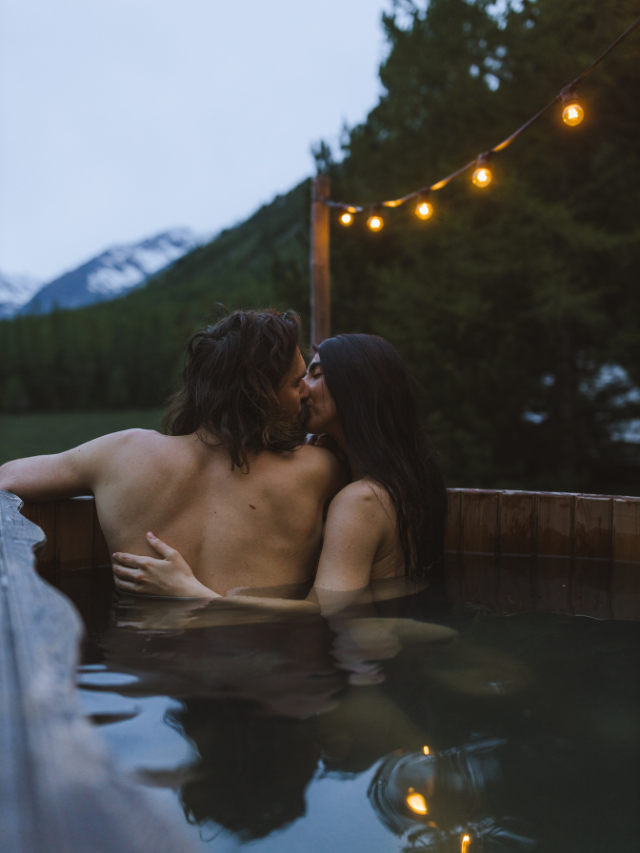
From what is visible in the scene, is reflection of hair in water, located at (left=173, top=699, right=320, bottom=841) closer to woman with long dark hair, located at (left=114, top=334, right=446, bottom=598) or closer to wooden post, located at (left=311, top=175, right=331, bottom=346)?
woman with long dark hair, located at (left=114, top=334, right=446, bottom=598)

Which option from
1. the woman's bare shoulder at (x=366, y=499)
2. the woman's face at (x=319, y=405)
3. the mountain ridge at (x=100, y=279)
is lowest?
the woman's bare shoulder at (x=366, y=499)

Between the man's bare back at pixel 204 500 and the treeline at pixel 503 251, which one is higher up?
the treeline at pixel 503 251

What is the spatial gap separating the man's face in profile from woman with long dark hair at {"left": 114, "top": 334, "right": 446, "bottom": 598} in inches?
2.5

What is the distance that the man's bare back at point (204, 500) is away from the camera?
5.60 feet

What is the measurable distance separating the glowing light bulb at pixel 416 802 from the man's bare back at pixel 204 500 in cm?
86

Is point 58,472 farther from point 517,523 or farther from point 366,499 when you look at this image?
point 517,523

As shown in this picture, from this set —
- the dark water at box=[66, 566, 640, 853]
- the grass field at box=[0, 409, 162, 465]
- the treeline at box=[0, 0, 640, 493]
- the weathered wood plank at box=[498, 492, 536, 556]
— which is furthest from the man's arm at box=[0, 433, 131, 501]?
the grass field at box=[0, 409, 162, 465]

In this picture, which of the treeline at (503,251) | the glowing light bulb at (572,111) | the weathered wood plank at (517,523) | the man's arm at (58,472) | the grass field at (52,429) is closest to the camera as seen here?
the man's arm at (58,472)

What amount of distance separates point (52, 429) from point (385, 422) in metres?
18.8

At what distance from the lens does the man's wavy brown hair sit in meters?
1.75

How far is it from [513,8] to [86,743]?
8.04 meters

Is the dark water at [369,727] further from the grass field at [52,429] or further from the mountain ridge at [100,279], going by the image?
the mountain ridge at [100,279]

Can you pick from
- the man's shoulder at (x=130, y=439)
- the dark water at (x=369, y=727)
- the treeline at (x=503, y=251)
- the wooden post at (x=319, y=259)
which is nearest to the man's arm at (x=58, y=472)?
the man's shoulder at (x=130, y=439)

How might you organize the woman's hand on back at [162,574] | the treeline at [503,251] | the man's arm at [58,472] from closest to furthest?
the woman's hand on back at [162,574]
the man's arm at [58,472]
the treeline at [503,251]
